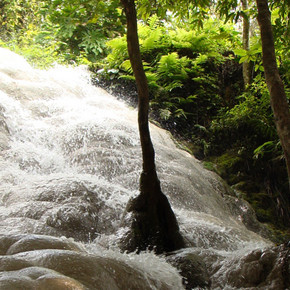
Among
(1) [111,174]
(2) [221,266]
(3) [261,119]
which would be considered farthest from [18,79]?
(2) [221,266]

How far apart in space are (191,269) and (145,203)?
802 millimetres

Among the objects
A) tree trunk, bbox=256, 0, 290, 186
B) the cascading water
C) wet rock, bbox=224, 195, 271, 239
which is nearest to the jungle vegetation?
wet rock, bbox=224, 195, 271, 239

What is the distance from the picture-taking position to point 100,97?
323 inches

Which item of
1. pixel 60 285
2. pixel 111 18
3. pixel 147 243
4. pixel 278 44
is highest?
pixel 111 18

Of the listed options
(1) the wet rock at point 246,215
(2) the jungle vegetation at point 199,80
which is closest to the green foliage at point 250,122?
(2) the jungle vegetation at point 199,80

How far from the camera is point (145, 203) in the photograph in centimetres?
329

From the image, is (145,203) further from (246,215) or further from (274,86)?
(246,215)

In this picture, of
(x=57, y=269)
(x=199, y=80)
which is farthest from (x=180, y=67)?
(x=57, y=269)

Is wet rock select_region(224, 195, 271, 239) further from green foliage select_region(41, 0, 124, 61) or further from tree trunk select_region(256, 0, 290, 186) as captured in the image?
green foliage select_region(41, 0, 124, 61)

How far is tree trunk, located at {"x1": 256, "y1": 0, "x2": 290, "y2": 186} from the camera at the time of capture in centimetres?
294

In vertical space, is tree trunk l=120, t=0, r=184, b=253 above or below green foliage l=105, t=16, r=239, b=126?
below

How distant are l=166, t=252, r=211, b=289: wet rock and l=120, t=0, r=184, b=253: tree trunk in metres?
0.29

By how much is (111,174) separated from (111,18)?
299 inches

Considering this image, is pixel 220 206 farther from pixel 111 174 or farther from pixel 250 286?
pixel 250 286
